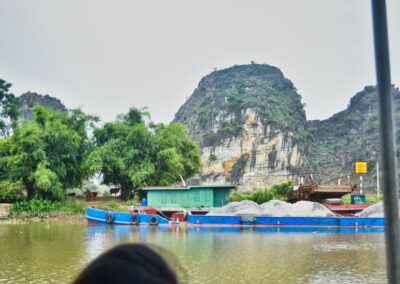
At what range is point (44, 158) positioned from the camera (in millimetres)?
30609

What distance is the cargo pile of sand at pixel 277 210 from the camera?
24422 millimetres

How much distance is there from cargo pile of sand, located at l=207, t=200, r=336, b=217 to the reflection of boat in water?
460 mm

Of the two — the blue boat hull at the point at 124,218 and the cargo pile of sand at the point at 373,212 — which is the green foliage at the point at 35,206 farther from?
the cargo pile of sand at the point at 373,212

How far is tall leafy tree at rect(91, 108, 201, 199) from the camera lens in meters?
34.2

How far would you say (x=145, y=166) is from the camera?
34656 mm

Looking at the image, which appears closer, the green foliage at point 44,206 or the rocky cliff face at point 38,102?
the green foliage at point 44,206

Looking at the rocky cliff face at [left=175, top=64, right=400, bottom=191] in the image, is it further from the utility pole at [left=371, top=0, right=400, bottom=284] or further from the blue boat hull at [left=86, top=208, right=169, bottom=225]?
the utility pole at [left=371, top=0, right=400, bottom=284]

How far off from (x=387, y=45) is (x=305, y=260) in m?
12.1

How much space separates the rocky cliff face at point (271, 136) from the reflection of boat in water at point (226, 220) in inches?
1316

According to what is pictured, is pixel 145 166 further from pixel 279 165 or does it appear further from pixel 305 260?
pixel 279 165

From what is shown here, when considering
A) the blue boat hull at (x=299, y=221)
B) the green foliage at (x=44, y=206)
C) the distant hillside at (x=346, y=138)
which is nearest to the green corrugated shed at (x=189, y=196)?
the blue boat hull at (x=299, y=221)

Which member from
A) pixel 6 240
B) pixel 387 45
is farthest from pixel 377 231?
pixel 387 45

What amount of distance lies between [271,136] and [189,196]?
1468 inches

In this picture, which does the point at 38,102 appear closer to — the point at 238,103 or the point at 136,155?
the point at 238,103
